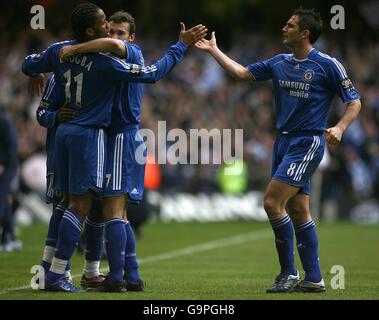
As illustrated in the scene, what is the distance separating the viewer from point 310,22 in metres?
10.4

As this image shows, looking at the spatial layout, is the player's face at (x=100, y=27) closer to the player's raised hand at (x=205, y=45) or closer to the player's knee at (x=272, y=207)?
the player's raised hand at (x=205, y=45)

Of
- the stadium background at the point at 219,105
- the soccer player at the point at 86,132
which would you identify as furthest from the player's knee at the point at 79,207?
the stadium background at the point at 219,105

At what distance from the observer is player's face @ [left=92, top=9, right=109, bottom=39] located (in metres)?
9.72

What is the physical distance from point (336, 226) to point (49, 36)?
10.1m

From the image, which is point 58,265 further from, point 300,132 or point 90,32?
point 300,132

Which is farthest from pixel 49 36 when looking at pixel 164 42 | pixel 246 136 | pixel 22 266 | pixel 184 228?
pixel 22 266

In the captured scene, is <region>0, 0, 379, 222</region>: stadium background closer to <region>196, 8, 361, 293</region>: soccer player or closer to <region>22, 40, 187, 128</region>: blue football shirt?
<region>196, 8, 361, 293</region>: soccer player

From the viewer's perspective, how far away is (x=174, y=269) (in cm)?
1330

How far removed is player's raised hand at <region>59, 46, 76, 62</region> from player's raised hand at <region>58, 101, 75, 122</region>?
0.44m

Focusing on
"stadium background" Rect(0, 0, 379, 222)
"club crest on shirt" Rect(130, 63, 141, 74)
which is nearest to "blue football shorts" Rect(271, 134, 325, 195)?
"club crest on shirt" Rect(130, 63, 141, 74)

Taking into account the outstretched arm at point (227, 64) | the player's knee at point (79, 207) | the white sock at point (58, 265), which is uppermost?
the outstretched arm at point (227, 64)

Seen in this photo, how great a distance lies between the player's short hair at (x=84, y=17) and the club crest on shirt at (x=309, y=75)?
2.06 m

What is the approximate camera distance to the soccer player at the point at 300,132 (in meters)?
10.2

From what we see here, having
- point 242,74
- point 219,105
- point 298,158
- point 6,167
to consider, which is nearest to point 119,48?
point 242,74
